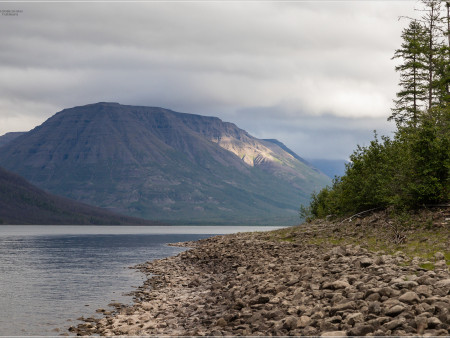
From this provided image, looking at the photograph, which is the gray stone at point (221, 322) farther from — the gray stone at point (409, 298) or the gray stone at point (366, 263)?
the gray stone at point (366, 263)

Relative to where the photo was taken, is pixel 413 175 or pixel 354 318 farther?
pixel 413 175

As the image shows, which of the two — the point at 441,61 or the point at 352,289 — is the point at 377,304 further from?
the point at 441,61

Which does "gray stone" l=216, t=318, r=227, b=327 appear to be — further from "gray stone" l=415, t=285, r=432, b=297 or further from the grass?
the grass

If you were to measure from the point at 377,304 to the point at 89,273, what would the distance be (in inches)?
2051

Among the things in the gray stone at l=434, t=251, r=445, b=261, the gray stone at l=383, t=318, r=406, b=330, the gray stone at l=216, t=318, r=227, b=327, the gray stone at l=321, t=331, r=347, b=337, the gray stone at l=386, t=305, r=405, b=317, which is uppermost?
the gray stone at l=434, t=251, r=445, b=261

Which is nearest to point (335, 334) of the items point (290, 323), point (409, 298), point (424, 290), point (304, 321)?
point (304, 321)

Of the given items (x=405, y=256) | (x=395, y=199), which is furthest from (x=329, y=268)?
(x=395, y=199)

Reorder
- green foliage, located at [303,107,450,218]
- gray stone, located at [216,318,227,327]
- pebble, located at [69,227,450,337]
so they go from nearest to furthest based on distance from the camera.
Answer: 1. pebble, located at [69,227,450,337]
2. gray stone, located at [216,318,227,327]
3. green foliage, located at [303,107,450,218]

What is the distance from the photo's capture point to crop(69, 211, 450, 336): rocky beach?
19109 millimetres

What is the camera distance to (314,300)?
23.7m

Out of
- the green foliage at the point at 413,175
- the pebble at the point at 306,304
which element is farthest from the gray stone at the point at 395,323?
the green foliage at the point at 413,175

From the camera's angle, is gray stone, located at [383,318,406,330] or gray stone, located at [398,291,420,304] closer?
gray stone, located at [383,318,406,330]

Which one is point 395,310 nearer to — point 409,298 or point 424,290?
point 409,298

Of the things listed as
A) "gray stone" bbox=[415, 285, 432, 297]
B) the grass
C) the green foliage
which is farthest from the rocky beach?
the green foliage
